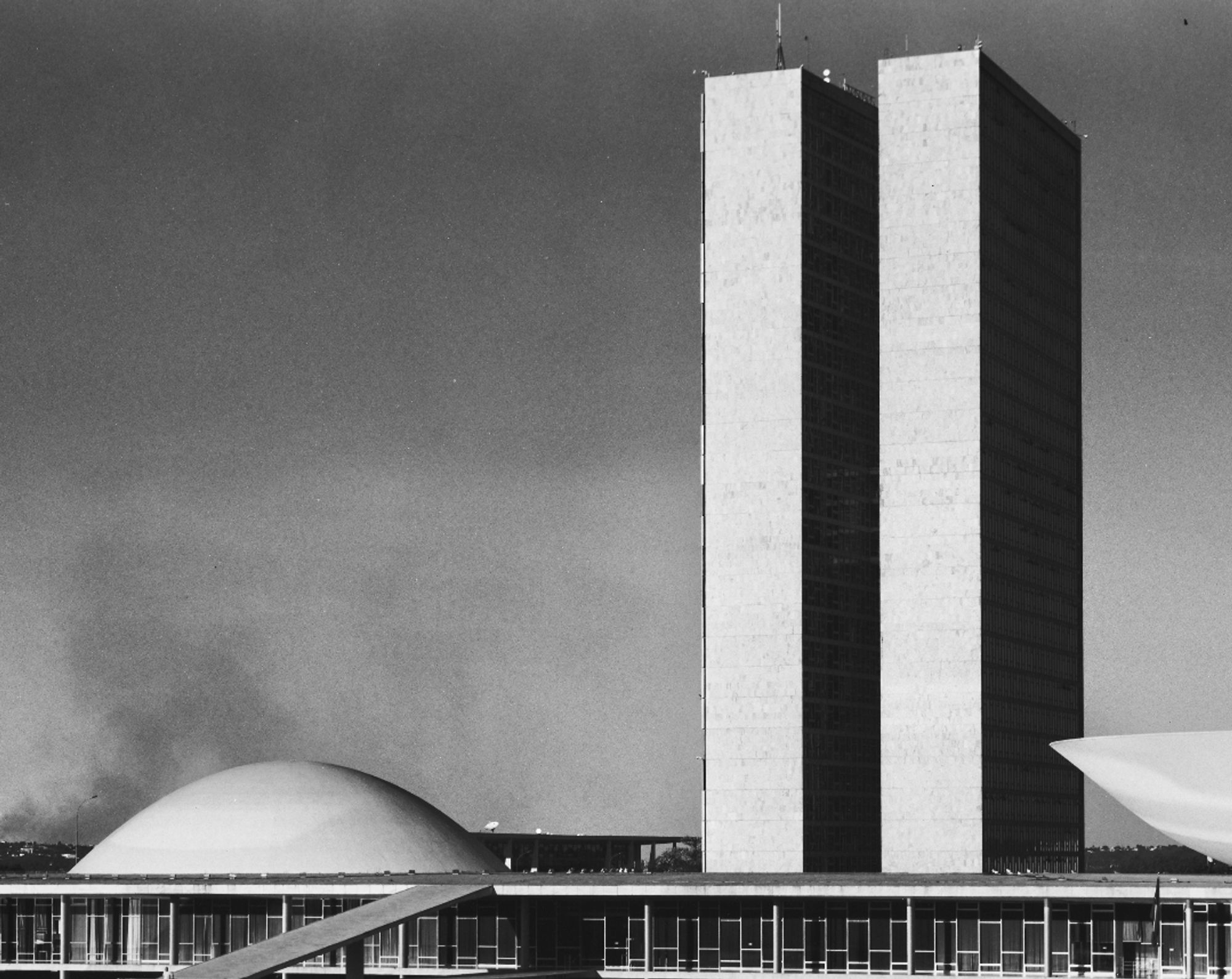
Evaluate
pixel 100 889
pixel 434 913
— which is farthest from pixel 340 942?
pixel 100 889

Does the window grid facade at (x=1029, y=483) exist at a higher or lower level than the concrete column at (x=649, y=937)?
higher

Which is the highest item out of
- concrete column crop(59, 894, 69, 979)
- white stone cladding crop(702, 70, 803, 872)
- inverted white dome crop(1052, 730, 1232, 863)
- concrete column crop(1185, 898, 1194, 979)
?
white stone cladding crop(702, 70, 803, 872)

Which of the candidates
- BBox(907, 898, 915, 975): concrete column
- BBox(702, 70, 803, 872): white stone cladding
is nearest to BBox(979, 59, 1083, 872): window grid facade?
BBox(702, 70, 803, 872): white stone cladding

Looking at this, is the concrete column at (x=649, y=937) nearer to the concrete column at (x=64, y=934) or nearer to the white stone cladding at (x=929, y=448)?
the concrete column at (x=64, y=934)

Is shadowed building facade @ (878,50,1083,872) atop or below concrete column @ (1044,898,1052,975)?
atop

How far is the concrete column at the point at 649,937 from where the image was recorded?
77062 mm

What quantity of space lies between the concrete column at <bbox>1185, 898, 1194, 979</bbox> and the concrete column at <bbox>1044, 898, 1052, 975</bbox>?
4296 millimetres

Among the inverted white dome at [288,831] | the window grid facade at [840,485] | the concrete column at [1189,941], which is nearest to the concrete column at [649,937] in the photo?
the concrete column at [1189,941]

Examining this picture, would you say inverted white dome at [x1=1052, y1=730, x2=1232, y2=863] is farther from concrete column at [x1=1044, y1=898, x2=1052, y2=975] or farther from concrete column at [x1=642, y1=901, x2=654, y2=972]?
concrete column at [x1=642, y1=901, x2=654, y2=972]

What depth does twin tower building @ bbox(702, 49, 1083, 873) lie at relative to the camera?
481 feet

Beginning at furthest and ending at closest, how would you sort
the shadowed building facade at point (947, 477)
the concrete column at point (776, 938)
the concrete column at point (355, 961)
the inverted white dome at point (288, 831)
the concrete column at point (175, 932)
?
1. the shadowed building facade at point (947, 477)
2. the inverted white dome at point (288, 831)
3. the concrete column at point (175, 932)
4. the concrete column at point (776, 938)
5. the concrete column at point (355, 961)

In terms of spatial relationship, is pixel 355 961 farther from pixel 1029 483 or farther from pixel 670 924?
pixel 1029 483

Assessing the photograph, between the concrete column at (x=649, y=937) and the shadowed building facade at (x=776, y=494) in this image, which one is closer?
the concrete column at (x=649, y=937)

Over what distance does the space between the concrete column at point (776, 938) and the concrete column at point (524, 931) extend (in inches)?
332
